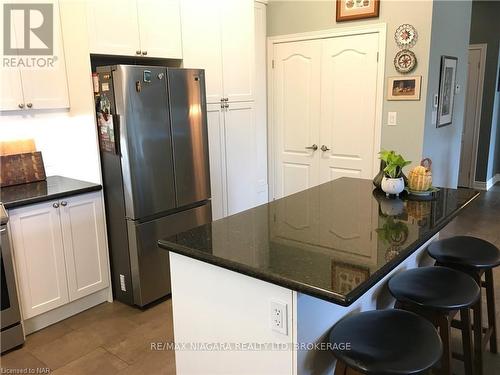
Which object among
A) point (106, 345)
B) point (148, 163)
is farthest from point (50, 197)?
point (106, 345)

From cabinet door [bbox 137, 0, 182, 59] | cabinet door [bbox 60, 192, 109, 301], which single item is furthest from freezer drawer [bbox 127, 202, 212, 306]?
cabinet door [bbox 137, 0, 182, 59]

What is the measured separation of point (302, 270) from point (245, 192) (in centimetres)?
278

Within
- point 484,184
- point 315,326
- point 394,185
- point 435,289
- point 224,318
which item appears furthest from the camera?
point 484,184

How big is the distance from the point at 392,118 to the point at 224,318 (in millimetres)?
2848

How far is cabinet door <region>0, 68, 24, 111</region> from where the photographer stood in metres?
2.71

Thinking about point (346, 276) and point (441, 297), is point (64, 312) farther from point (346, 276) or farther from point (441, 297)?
point (441, 297)

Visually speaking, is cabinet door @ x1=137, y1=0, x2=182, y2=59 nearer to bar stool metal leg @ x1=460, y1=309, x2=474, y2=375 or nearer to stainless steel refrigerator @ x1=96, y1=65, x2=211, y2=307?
stainless steel refrigerator @ x1=96, y1=65, x2=211, y2=307

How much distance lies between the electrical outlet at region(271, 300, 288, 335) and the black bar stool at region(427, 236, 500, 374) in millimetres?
→ 1147

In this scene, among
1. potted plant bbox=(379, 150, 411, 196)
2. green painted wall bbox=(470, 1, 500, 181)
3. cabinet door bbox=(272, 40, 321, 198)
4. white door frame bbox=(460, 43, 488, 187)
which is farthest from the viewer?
white door frame bbox=(460, 43, 488, 187)

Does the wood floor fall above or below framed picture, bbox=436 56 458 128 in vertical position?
below

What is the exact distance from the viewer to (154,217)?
3.01 m

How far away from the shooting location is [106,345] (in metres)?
2.61

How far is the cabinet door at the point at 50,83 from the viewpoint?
111 inches

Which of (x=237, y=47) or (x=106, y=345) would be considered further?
(x=237, y=47)
